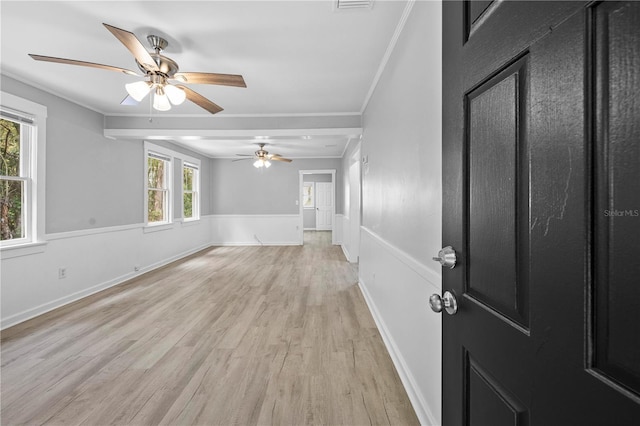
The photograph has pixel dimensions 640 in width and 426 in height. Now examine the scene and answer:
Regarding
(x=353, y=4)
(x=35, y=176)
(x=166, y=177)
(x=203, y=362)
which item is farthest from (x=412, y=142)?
(x=166, y=177)

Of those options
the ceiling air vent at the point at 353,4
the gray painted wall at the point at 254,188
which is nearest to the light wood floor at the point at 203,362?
the ceiling air vent at the point at 353,4

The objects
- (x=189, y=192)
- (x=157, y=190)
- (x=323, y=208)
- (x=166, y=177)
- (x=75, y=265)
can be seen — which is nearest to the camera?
(x=75, y=265)

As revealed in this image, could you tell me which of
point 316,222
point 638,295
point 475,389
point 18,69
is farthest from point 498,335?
point 316,222

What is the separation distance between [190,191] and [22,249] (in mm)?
4241

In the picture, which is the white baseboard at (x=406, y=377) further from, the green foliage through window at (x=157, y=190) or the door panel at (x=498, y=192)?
the green foliage through window at (x=157, y=190)

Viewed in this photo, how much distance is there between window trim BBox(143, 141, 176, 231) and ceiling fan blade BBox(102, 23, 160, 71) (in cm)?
350

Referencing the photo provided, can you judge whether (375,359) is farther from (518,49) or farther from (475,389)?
(518,49)

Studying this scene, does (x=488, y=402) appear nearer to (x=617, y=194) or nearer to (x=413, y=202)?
(x=617, y=194)

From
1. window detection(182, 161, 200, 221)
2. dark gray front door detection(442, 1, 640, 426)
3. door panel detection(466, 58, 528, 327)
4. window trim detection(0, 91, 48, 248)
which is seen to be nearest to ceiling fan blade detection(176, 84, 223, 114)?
window trim detection(0, 91, 48, 248)

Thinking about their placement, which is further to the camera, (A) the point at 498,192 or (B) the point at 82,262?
(B) the point at 82,262

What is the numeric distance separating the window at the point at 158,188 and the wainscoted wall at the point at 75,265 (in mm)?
314

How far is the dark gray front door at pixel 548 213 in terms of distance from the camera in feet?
1.44

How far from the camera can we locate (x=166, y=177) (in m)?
6.28

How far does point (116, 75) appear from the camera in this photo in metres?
3.17
